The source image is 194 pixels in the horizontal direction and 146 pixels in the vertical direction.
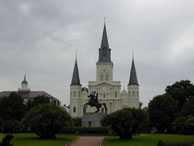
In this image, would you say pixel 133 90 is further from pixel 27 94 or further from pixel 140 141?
pixel 140 141

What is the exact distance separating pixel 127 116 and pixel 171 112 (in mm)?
32316

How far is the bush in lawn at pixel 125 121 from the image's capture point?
2219 inches

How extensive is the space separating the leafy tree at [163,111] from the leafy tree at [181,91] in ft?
28.1

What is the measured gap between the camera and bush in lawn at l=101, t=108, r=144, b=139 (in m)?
56.4

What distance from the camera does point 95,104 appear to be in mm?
69000

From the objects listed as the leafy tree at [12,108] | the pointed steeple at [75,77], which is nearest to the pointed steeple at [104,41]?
the pointed steeple at [75,77]

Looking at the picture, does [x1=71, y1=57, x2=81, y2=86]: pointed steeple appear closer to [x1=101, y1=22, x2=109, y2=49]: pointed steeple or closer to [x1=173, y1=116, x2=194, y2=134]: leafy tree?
[x1=101, y1=22, x2=109, y2=49]: pointed steeple

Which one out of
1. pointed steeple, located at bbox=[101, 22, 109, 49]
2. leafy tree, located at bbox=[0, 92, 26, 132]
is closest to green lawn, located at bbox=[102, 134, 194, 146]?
leafy tree, located at bbox=[0, 92, 26, 132]

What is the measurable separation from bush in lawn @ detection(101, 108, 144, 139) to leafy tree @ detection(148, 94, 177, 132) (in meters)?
29.1

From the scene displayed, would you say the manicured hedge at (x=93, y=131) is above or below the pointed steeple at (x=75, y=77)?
below

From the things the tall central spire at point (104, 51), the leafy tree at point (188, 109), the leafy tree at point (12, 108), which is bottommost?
the leafy tree at point (188, 109)

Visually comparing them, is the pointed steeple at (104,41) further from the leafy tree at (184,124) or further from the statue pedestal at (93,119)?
the statue pedestal at (93,119)

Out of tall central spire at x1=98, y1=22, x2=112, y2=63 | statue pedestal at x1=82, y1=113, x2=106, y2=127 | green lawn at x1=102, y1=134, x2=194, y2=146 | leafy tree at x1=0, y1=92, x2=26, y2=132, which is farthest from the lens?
tall central spire at x1=98, y1=22, x2=112, y2=63

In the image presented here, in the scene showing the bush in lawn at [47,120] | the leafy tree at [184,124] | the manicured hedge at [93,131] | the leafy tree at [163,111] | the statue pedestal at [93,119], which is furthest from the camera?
the leafy tree at [163,111]
